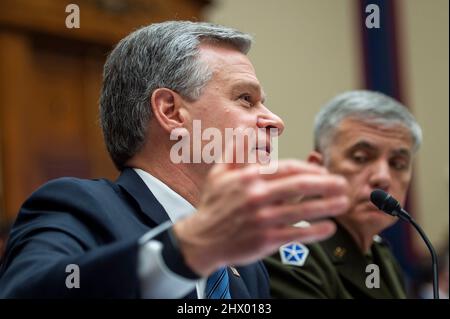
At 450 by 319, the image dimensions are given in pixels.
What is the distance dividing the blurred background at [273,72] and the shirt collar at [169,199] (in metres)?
1.60

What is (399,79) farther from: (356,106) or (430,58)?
(356,106)

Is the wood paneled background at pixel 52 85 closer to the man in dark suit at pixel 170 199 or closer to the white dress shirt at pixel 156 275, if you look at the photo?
the man in dark suit at pixel 170 199

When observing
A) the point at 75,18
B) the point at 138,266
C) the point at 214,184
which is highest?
the point at 75,18

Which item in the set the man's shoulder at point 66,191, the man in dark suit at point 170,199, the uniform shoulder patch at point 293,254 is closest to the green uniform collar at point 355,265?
the uniform shoulder patch at point 293,254

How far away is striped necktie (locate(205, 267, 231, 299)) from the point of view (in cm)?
155

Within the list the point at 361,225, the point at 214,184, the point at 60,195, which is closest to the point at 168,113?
the point at 60,195

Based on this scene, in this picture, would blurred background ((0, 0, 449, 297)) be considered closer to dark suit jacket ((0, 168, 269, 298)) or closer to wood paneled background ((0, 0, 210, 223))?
wood paneled background ((0, 0, 210, 223))

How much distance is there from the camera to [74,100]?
12.4 ft

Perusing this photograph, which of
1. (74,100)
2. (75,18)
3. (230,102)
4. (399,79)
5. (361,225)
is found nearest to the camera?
(230,102)

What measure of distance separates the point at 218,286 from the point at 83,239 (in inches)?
15.0

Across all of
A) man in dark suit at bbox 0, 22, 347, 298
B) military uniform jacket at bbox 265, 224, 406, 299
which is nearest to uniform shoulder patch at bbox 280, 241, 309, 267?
military uniform jacket at bbox 265, 224, 406, 299

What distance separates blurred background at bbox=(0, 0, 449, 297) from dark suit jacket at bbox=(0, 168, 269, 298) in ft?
5.49
